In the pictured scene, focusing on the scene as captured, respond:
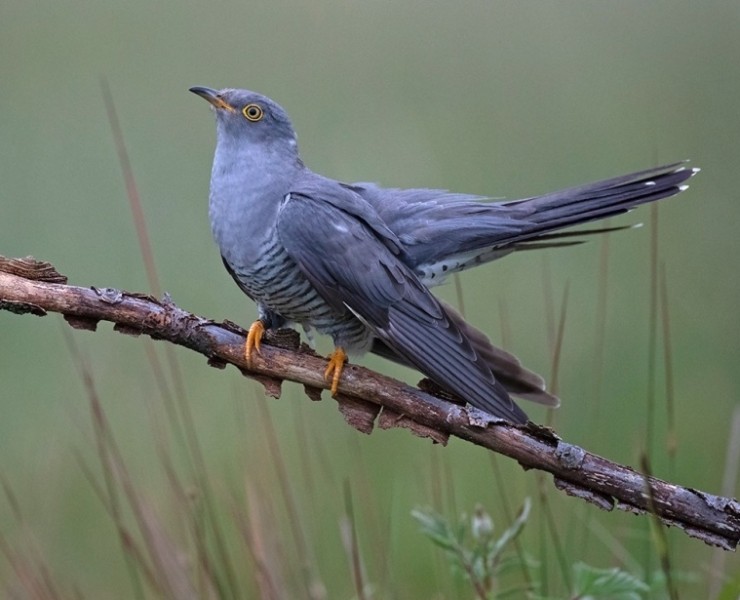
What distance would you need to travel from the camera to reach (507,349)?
7.87 feet

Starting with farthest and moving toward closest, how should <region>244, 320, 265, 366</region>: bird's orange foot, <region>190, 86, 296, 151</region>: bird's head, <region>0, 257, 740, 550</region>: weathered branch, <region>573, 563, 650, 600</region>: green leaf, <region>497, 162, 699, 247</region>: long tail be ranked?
<region>190, 86, 296, 151</region>: bird's head
<region>497, 162, 699, 247</region>: long tail
<region>244, 320, 265, 366</region>: bird's orange foot
<region>573, 563, 650, 600</region>: green leaf
<region>0, 257, 740, 550</region>: weathered branch

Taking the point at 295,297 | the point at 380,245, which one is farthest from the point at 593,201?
the point at 295,297

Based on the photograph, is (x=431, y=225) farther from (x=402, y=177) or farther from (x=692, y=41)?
(x=692, y=41)

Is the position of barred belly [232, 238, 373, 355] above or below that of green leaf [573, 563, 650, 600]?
above

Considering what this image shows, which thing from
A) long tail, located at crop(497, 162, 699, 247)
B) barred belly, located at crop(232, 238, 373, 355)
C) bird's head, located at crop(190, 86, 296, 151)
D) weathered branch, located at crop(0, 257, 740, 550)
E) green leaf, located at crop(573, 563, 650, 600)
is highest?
bird's head, located at crop(190, 86, 296, 151)

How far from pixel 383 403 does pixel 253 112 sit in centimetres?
107

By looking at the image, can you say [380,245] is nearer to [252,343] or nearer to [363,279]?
[363,279]

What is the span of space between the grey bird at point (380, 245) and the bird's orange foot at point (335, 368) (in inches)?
1.4

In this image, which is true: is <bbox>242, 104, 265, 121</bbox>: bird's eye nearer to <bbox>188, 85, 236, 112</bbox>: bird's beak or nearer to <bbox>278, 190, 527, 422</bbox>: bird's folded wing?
<bbox>188, 85, 236, 112</bbox>: bird's beak

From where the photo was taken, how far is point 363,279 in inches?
91.4

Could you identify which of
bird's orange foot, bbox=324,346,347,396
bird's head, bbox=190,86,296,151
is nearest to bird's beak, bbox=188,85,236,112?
bird's head, bbox=190,86,296,151

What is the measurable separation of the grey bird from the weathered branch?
0.64ft

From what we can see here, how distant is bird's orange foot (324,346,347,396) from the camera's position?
6.40 ft

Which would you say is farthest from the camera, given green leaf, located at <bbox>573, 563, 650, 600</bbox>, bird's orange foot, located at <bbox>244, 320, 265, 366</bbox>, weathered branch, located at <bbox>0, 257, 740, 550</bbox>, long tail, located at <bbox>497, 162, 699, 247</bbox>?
long tail, located at <bbox>497, 162, 699, 247</bbox>
